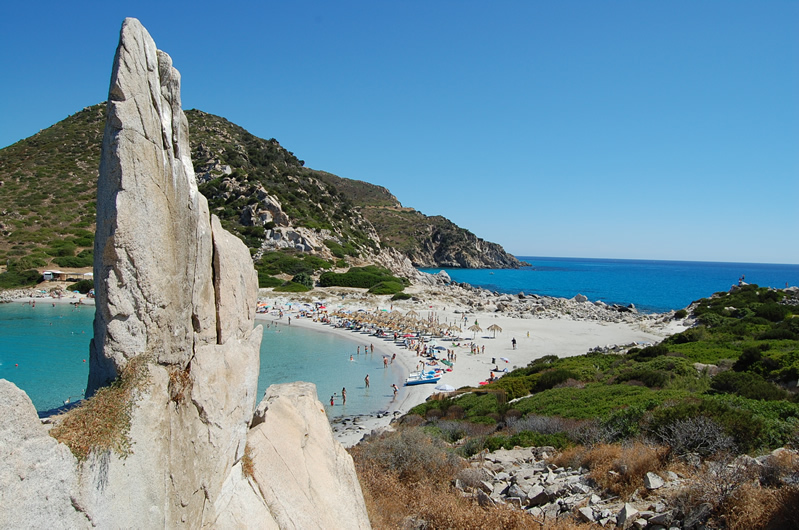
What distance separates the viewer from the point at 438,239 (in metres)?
142

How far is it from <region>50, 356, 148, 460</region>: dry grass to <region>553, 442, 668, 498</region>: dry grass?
7.44 meters

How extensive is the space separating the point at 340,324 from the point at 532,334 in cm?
1831

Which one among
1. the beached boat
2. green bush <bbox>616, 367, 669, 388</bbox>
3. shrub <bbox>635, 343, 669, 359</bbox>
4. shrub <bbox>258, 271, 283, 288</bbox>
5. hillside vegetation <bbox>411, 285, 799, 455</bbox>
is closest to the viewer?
hillside vegetation <bbox>411, 285, 799, 455</bbox>

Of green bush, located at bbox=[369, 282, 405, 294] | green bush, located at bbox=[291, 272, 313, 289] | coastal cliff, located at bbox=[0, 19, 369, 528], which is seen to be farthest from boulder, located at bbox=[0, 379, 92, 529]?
green bush, located at bbox=[291, 272, 313, 289]

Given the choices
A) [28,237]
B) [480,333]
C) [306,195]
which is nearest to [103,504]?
[480,333]

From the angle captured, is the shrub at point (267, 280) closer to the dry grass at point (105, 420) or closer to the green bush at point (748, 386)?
the green bush at point (748, 386)

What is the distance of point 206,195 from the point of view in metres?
70.6

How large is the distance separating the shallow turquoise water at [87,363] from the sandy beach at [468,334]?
172 centimetres

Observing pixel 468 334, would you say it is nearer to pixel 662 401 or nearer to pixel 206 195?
pixel 662 401

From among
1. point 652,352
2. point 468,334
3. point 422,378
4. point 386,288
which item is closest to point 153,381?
point 422,378

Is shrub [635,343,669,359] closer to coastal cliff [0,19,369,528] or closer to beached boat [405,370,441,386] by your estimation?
beached boat [405,370,441,386]

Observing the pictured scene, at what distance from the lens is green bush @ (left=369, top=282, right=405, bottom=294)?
185ft

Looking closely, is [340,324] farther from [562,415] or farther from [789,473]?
[789,473]

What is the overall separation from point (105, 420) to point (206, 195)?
242 feet
